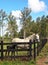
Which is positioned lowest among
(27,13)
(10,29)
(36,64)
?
(36,64)

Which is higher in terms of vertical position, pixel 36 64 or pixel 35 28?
pixel 35 28

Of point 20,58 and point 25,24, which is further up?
point 25,24

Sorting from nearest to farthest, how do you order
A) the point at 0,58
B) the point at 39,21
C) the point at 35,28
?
1. the point at 0,58
2. the point at 35,28
3. the point at 39,21

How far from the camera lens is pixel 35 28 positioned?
66.3 m

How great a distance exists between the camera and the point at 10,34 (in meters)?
61.0

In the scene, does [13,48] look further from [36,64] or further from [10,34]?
[10,34]

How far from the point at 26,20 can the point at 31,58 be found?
44768 mm

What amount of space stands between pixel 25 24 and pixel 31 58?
44.4 meters

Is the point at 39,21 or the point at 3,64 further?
the point at 39,21

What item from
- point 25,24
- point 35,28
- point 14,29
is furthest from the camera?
point 35,28

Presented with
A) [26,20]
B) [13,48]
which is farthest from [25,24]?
[13,48]

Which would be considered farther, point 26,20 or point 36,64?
point 26,20

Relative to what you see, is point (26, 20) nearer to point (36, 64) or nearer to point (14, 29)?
point (14, 29)

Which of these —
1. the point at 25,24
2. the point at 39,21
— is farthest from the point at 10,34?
the point at 39,21
